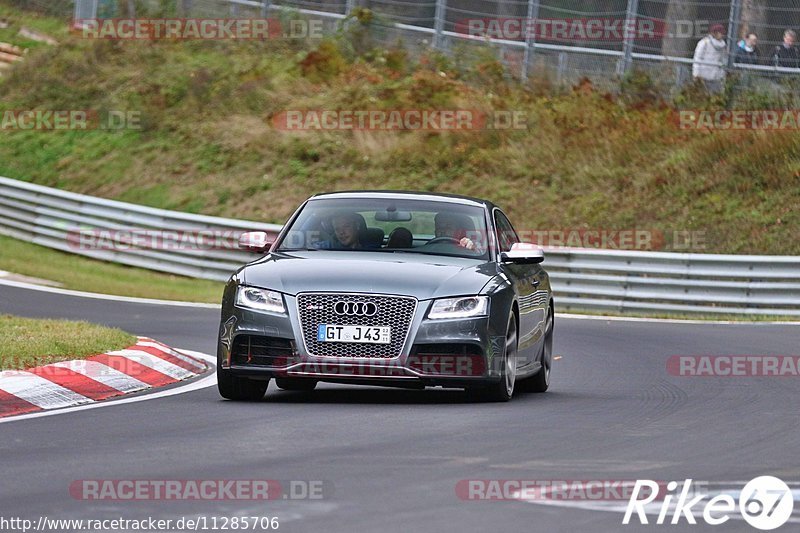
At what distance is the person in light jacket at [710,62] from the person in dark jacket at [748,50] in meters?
0.30

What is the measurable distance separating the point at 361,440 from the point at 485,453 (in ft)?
2.67

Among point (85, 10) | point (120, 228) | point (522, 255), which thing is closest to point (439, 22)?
point (120, 228)

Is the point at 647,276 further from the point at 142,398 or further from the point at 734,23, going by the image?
the point at 142,398

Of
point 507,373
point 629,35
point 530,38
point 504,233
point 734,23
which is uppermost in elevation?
point 734,23

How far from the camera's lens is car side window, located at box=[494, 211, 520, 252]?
497 inches

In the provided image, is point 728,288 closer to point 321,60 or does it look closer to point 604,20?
point 604,20

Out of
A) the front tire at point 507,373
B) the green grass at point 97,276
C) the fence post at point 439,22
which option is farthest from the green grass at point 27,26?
the front tire at point 507,373

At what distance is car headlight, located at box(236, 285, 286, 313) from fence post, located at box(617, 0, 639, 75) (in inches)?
777

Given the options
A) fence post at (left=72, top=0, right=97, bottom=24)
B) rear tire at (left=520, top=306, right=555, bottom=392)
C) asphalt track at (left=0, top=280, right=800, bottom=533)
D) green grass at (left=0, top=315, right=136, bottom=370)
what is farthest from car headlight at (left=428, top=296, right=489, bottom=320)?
fence post at (left=72, top=0, right=97, bottom=24)

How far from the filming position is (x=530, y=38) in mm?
32375

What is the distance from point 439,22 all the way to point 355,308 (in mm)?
23563

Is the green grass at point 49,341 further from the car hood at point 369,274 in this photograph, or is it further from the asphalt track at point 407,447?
the car hood at point 369,274

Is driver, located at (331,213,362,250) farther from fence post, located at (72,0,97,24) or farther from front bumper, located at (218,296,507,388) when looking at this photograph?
fence post, located at (72,0,97,24)

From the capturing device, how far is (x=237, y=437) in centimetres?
910
